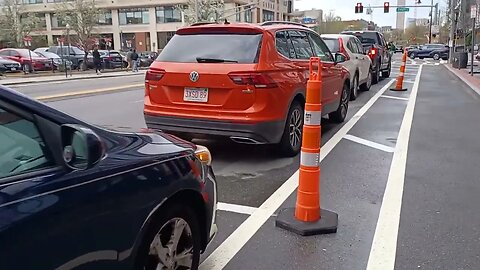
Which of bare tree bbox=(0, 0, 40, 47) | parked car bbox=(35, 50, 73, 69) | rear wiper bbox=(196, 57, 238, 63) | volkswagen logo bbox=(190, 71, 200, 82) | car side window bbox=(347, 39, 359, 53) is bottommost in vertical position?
parked car bbox=(35, 50, 73, 69)

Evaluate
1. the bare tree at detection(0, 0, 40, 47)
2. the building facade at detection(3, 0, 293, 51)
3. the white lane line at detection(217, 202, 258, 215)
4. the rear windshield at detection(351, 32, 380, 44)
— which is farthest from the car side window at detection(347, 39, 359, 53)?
the bare tree at detection(0, 0, 40, 47)

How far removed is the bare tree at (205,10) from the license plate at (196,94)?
5195 cm

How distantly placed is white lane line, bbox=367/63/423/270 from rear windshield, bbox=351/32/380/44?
1286cm

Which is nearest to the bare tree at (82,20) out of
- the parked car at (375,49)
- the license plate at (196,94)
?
the parked car at (375,49)

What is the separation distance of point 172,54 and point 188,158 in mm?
3823

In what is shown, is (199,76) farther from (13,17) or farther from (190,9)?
(13,17)

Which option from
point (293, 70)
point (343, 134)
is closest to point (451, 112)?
point (343, 134)

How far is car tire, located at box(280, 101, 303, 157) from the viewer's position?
6.66 m

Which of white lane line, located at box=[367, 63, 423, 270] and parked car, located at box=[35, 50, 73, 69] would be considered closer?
white lane line, located at box=[367, 63, 423, 270]

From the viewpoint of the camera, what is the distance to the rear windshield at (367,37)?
64.0ft

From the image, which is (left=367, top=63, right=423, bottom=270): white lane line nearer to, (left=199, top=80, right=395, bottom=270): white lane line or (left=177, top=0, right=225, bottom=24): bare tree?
(left=199, top=80, right=395, bottom=270): white lane line

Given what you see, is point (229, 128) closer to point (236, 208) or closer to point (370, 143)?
point (236, 208)

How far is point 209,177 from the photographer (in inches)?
131

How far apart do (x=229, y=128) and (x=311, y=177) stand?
6.89 feet
